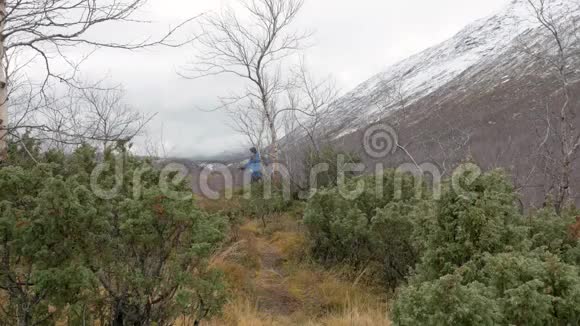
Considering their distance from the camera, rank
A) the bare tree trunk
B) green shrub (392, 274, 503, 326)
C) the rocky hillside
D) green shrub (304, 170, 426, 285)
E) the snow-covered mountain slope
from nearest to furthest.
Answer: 1. green shrub (392, 274, 503, 326)
2. the bare tree trunk
3. green shrub (304, 170, 426, 285)
4. the rocky hillside
5. the snow-covered mountain slope

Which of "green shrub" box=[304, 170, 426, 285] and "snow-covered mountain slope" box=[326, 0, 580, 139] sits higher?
"snow-covered mountain slope" box=[326, 0, 580, 139]

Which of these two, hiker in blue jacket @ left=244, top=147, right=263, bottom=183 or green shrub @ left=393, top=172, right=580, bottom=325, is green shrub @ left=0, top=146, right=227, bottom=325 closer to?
green shrub @ left=393, top=172, right=580, bottom=325

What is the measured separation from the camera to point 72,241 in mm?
3035

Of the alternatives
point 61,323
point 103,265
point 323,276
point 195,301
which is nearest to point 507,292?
point 195,301

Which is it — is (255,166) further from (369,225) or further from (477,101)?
(477,101)

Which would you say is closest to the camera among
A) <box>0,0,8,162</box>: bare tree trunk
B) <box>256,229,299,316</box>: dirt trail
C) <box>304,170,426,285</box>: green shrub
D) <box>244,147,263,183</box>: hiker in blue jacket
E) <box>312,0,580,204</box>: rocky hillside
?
<box>0,0,8,162</box>: bare tree trunk

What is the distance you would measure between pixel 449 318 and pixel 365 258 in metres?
4.34

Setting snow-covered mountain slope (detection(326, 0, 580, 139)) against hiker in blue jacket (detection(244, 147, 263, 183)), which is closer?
hiker in blue jacket (detection(244, 147, 263, 183))

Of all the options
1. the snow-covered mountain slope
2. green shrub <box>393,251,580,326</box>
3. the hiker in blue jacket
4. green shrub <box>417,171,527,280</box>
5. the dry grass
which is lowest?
the dry grass

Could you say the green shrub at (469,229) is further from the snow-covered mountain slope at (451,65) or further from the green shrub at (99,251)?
the snow-covered mountain slope at (451,65)

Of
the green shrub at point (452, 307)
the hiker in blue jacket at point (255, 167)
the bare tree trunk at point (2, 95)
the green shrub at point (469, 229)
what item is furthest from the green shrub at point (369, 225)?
the hiker in blue jacket at point (255, 167)

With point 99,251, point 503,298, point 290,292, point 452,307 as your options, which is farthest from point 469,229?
point 290,292

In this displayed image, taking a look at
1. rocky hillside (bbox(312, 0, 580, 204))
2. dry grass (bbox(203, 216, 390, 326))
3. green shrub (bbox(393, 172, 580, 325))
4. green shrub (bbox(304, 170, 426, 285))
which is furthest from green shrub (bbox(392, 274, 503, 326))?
green shrub (bbox(304, 170, 426, 285))

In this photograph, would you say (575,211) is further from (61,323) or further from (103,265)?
(61,323)
